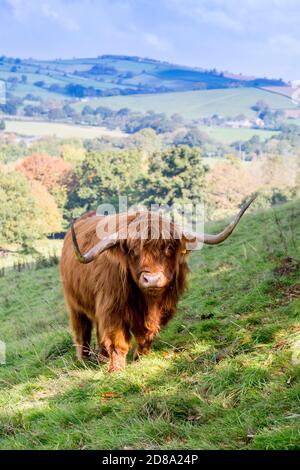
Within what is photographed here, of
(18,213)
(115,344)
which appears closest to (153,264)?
(115,344)

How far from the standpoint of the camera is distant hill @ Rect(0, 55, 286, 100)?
94.4m

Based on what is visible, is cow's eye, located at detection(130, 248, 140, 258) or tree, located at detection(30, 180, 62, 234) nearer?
cow's eye, located at detection(130, 248, 140, 258)

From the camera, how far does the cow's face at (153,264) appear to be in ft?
15.1

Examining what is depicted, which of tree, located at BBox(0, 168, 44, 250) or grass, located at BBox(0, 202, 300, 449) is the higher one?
grass, located at BBox(0, 202, 300, 449)

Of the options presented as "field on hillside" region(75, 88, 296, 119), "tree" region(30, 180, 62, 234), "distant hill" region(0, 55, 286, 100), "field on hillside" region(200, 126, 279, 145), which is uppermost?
"distant hill" region(0, 55, 286, 100)

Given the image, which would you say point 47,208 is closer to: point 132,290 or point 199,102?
point 132,290

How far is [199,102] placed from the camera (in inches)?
3474

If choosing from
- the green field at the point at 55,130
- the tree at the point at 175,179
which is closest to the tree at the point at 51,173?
the tree at the point at 175,179

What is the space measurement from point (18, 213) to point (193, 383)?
3540 cm

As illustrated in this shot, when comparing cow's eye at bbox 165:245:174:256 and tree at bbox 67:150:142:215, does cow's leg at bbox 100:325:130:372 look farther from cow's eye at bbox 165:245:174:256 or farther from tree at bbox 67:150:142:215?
tree at bbox 67:150:142:215

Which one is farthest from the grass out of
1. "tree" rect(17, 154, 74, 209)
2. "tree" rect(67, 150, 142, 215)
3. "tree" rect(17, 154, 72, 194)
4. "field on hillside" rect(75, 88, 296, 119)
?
"field on hillside" rect(75, 88, 296, 119)

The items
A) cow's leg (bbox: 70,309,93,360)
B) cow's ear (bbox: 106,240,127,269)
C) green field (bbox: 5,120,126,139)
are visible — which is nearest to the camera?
cow's ear (bbox: 106,240,127,269)

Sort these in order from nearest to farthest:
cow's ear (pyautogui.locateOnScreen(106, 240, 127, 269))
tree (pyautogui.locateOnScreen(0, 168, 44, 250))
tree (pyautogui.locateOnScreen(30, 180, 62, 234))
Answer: cow's ear (pyautogui.locateOnScreen(106, 240, 127, 269)), tree (pyautogui.locateOnScreen(0, 168, 44, 250)), tree (pyautogui.locateOnScreen(30, 180, 62, 234))

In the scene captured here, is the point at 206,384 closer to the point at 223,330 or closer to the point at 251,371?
the point at 251,371
